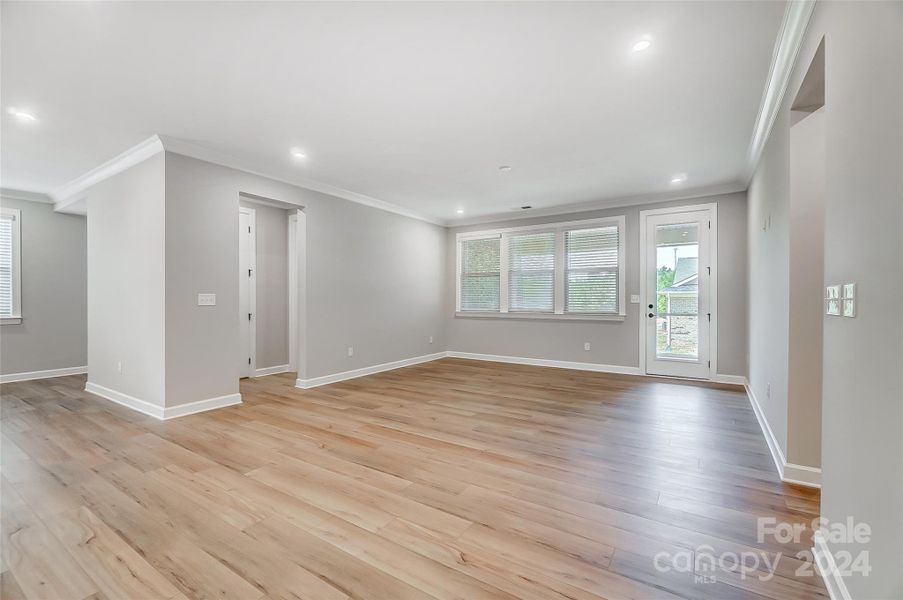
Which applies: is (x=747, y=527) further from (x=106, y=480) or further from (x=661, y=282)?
(x=661, y=282)

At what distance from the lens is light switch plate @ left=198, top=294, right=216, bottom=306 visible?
398 centimetres

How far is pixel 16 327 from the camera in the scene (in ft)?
17.4

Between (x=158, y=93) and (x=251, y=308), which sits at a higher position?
(x=158, y=93)

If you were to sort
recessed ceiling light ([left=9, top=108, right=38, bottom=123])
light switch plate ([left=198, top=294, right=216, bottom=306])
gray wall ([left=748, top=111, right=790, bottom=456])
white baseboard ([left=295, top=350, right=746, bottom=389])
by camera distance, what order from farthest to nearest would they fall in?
white baseboard ([left=295, top=350, right=746, bottom=389]) < light switch plate ([left=198, top=294, right=216, bottom=306]) < recessed ceiling light ([left=9, top=108, right=38, bottom=123]) < gray wall ([left=748, top=111, right=790, bottom=456])

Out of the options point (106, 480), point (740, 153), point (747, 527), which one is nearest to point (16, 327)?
point (106, 480)

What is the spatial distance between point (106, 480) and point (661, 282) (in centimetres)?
637

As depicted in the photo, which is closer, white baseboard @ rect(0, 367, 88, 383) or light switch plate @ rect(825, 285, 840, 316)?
light switch plate @ rect(825, 285, 840, 316)

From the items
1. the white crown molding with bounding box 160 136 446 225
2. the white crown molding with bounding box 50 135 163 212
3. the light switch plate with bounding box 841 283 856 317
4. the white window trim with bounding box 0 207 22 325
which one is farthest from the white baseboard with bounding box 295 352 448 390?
the light switch plate with bounding box 841 283 856 317

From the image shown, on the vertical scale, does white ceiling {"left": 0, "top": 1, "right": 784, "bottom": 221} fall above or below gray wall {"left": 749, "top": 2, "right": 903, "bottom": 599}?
above

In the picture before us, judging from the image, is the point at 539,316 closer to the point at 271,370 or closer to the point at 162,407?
the point at 271,370

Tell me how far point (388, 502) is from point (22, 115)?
4213 mm

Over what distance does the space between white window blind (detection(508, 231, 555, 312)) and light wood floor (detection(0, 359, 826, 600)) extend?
9.62 feet

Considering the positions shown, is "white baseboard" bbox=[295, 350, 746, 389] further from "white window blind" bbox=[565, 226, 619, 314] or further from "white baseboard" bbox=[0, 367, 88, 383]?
"white baseboard" bbox=[0, 367, 88, 383]

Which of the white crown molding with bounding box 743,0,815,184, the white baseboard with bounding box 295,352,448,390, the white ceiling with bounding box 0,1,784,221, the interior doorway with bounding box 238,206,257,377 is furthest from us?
the interior doorway with bounding box 238,206,257,377
